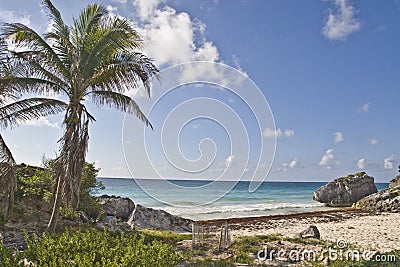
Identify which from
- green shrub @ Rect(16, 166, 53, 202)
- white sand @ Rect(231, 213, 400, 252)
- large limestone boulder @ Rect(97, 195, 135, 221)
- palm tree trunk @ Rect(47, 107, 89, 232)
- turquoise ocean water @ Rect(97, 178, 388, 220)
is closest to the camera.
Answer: palm tree trunk @ Rect(47, 107, 89, 232)

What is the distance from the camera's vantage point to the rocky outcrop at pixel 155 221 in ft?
54.3

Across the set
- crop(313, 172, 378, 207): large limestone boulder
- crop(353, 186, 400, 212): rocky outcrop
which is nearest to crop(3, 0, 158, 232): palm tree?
crop(353, 186, 400, 212): rocky outcrop

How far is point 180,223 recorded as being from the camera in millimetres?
18297

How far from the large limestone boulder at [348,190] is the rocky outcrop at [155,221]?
1140 inches

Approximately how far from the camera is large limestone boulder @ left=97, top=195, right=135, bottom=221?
1700 cm

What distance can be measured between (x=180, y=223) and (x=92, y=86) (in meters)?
10.3

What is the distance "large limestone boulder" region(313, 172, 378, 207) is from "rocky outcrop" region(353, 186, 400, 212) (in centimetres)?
699

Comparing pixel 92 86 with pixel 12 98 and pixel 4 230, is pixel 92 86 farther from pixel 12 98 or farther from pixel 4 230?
pixel 4 230

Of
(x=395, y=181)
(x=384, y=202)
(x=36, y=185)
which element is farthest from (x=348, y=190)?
(x=36, y=185)

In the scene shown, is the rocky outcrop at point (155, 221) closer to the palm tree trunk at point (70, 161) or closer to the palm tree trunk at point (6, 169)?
the palm tree trunk at point (70, 161)

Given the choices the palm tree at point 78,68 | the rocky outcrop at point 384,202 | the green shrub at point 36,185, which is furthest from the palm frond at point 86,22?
the rocky outcrop at point 384,202

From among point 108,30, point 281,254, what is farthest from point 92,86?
point 281,254

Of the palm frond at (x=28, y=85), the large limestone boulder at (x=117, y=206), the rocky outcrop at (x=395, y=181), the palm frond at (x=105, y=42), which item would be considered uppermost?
the palm frond at (x=105, y=42)

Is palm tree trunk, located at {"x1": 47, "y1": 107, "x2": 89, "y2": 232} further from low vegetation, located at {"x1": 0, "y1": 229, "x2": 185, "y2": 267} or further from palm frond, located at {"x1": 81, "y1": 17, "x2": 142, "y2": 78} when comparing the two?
low vegetation, located at {"x1": 0, "y1": 229, "x2": 185, "y2": 267}
